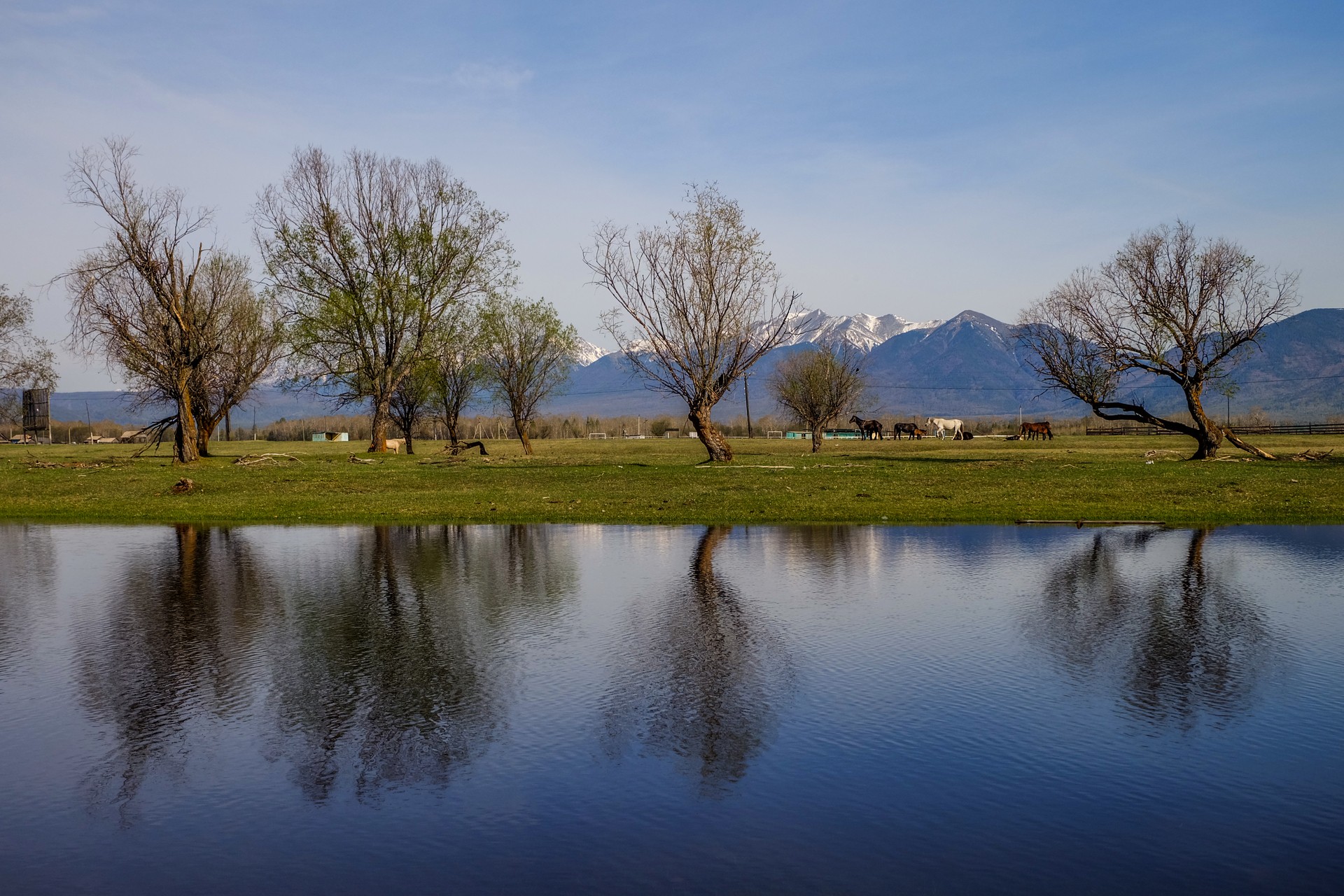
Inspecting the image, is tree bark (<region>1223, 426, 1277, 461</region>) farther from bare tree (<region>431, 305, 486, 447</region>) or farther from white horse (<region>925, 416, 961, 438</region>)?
white horse (<region>925, 416, 961, 438</region>)

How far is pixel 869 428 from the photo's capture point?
10412cm

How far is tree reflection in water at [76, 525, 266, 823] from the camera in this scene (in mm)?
8672

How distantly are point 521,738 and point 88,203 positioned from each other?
154 feet

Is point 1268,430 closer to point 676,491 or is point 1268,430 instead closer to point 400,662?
point 676,491

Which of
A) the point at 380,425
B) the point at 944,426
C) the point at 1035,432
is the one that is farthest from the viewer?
the point at 944,426

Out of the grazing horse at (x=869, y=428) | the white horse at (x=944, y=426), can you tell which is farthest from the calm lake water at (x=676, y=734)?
the white horse at (x=944, y=426)

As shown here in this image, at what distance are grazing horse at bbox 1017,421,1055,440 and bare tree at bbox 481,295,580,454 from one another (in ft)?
144

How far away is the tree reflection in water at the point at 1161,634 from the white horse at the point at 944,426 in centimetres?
8954

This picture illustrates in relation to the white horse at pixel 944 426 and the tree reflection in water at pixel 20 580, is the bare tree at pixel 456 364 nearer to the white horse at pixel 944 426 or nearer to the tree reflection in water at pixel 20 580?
the tree reflection in water at pixel 20 580

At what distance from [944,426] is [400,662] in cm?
10485

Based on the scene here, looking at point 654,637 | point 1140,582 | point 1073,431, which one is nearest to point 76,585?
point 654,637

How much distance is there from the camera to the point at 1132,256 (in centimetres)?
5072

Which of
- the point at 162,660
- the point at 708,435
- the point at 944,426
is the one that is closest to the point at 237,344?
the point at 708,435

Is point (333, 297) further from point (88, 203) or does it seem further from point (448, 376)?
point (448, 376)
